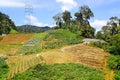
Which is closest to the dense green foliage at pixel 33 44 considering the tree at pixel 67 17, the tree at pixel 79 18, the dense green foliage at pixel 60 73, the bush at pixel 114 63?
the bush at pixel 114 63

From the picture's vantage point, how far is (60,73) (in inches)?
1027

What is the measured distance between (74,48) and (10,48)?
10.5 metres

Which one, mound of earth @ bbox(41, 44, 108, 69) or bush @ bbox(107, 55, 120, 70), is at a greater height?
mound of earth @ bbox(41, 44, 108, 69)

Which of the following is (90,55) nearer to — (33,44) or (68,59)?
(68,59)

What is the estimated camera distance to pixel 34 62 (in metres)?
30.8

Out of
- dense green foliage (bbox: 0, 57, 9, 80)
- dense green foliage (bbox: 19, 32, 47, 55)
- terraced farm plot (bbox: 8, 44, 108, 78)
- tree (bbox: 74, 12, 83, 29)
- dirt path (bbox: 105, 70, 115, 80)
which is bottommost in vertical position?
dirt path (bbox: 105, 70, 115, 80)

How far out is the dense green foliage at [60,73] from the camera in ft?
81.7

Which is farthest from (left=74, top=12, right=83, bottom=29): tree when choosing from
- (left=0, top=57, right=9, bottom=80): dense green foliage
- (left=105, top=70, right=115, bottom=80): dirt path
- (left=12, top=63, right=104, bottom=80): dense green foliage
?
(left=12, top=63, right=104, bottom=80): dense green foliage

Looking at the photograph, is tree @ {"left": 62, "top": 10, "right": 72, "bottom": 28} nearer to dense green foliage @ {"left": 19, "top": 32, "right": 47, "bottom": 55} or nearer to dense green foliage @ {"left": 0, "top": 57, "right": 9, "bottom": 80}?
dense green foliage @ {"left": 19, "top": 32, "right": 47, "bottom": 55}

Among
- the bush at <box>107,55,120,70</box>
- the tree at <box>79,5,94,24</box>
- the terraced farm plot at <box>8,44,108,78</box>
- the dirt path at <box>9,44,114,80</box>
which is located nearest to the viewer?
the terraced farm plot at <box>8,44,108,78</box>

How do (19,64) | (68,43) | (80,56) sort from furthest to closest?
(68,43) → (80,56) → (19,64)

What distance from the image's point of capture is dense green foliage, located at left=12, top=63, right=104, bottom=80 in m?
24.9

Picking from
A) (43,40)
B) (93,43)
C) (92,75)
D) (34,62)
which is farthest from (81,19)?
(92,75)

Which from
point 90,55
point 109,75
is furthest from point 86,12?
point 109,75
